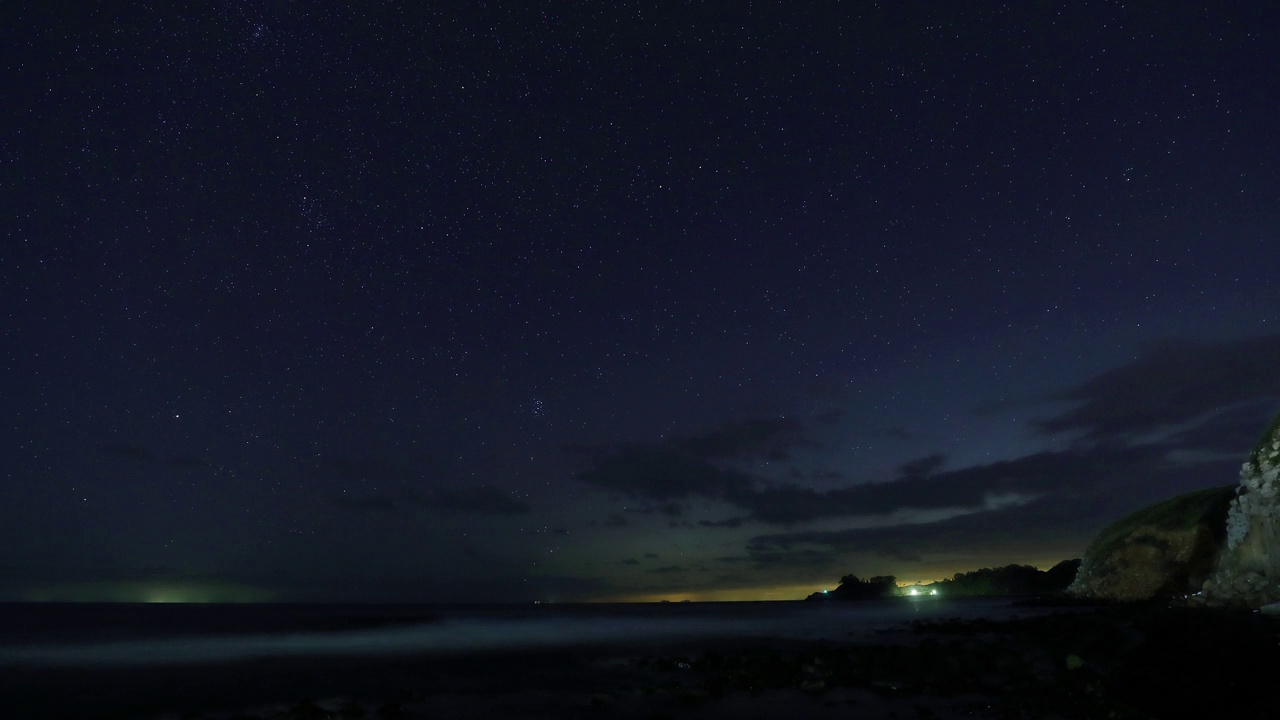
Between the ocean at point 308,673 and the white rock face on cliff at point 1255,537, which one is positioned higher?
the white rock face on cliff at point 1255,537

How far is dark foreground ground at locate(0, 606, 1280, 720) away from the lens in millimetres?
15844

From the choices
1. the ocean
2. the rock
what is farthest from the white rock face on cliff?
the ocean

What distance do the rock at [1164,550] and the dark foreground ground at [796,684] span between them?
18.5 m

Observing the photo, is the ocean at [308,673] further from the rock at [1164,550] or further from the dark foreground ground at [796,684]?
the rock at [1164,550]

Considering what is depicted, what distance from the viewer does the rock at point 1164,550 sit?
47.7 metres

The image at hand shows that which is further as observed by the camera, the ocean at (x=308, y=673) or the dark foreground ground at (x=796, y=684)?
the ocean at (x=308, y=673)

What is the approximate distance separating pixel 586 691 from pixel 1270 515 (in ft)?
106

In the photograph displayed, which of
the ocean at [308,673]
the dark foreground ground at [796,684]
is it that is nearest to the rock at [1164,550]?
the dark foreground ground at [796,684]

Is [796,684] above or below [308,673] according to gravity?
above

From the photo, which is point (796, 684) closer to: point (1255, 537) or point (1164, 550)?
point (1255, 537)

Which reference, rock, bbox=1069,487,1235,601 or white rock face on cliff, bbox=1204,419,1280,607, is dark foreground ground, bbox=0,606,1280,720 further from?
rock, bbox=1069,487,1235,601

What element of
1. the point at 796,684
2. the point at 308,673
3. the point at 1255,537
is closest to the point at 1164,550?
the point at 1255,537

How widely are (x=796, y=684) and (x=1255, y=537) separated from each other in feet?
90.2

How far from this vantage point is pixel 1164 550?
51281mm
